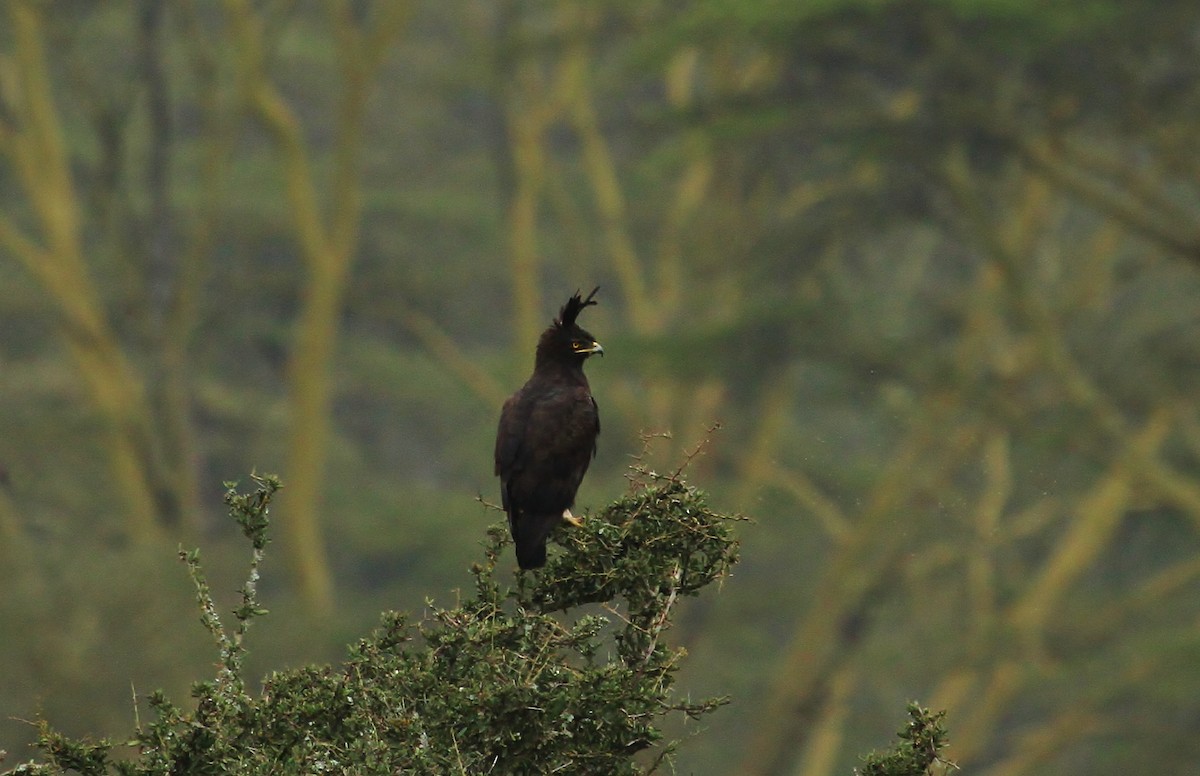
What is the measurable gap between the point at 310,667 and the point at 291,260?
24.0 metres

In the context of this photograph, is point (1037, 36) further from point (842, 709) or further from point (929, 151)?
point (842, 709)

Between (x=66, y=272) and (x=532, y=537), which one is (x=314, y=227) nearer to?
(x=66, y=272)

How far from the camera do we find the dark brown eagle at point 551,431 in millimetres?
6613

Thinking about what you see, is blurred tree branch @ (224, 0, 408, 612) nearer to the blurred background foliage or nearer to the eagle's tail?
the blurred background foliage

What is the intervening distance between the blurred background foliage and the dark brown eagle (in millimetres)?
8778

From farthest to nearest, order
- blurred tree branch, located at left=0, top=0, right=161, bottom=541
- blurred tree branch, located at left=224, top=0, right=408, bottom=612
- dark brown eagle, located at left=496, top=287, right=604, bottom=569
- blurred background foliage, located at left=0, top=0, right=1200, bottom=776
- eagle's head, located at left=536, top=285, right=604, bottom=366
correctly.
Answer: blurred tree branch, located at left=224, top=0, right=408, bottom=612, blurred tree branch, located at left=0, top=0, right=161, bottom=541, blurred background foliage, located at left=0, top=0, right=1200, bottom=776, eagle's head, located at left=536, top=285, right=604, bottom=366, dark brown eagle, located at left=496, top=287, right=604, bottom=569

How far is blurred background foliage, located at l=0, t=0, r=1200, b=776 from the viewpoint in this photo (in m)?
16.9

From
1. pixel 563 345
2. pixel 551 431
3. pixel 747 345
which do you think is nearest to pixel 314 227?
pixel 747 345

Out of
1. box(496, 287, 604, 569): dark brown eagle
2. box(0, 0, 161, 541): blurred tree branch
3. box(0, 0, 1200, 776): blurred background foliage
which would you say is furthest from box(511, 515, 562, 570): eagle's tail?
box(0, 0, 161, 541): blurred tree branch

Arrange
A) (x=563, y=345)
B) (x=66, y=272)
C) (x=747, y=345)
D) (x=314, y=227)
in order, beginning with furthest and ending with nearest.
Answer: (x=314, y=227) < (x=66, y=272) < (x=747, y=345) < (x=563, y=345)

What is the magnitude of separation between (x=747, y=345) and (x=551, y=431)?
12.1 metres

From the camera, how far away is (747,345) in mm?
18953

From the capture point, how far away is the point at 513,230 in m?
22.8

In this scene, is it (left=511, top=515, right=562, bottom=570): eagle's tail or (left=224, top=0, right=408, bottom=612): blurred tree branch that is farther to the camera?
(left=224, top=0, right=408, bottom=612): blurred tree branch
